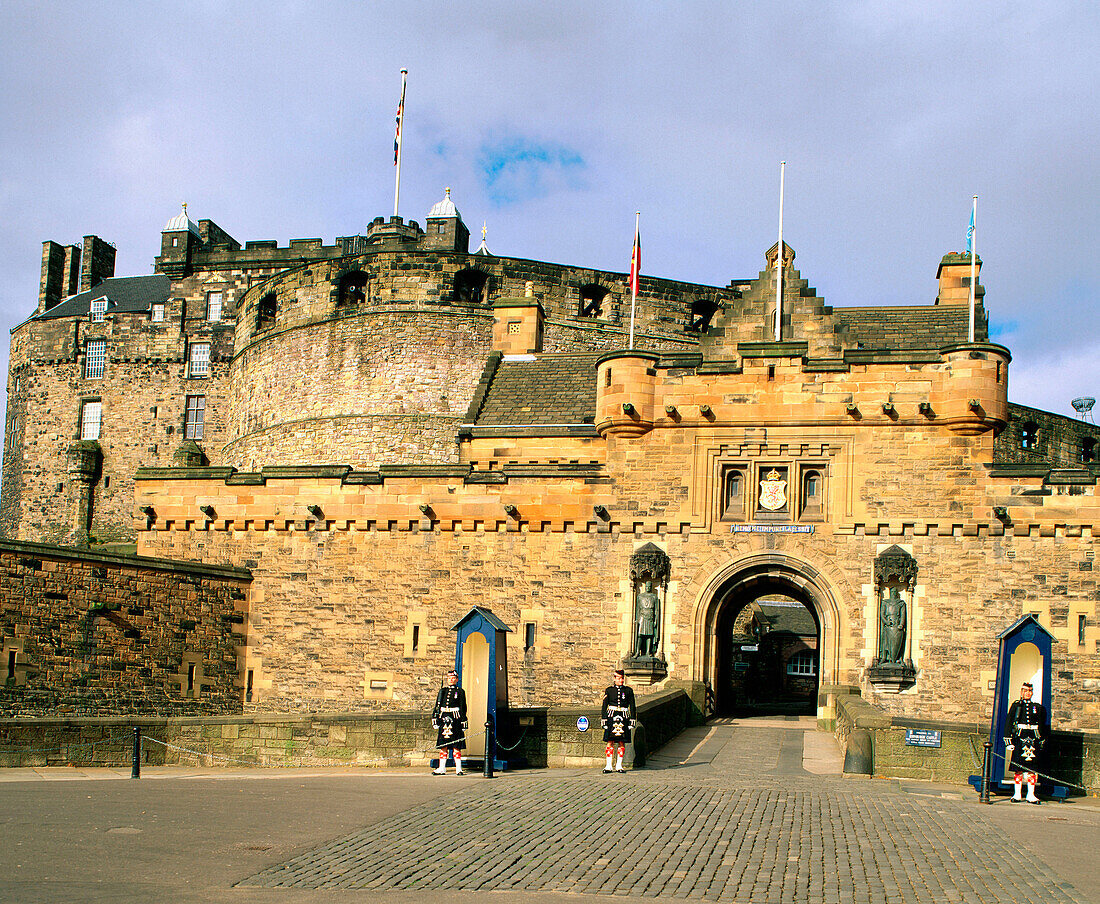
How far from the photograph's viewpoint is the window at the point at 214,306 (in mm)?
51219

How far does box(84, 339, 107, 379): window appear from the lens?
2030 inches

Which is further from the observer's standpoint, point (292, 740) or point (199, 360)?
point (199, 360)

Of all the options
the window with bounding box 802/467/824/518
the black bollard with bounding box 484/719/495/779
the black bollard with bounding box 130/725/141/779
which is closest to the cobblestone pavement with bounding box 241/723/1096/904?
the black bollard with bounding box 484/719/495/779

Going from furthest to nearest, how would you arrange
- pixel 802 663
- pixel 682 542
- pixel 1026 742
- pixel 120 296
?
pixel 120 296 < pixel 802 663 < pixel 682 542 < pixel 1026 742

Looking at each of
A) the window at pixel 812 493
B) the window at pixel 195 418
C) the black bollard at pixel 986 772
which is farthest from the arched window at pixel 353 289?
the black bollard at pixel 986 772

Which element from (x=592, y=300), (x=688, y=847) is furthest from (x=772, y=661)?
(x=688, y=847)

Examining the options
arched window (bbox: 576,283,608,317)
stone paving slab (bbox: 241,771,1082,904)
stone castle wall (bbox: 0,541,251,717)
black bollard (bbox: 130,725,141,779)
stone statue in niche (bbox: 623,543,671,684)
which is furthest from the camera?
arched window (bbox: 576,283,608,317)

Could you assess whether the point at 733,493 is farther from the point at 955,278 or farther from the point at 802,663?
the point at 802,663

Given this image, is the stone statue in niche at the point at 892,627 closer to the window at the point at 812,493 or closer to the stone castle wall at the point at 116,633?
the window at the point at 812,493

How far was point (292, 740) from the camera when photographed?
16484 mm

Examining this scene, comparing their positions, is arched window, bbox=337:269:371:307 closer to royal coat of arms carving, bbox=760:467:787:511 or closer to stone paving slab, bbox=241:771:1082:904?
royal coat of arms carving, bbox=760:467:787:511

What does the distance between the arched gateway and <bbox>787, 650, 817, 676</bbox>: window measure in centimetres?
2049

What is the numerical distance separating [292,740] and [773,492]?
11141 mm

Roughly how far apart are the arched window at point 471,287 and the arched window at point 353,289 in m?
2.93
